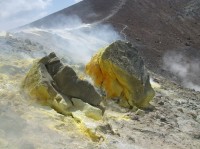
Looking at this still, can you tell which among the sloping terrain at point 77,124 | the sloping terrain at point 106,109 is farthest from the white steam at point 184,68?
the sloping terrain at point 77,124

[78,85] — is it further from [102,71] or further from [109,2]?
[109,2]

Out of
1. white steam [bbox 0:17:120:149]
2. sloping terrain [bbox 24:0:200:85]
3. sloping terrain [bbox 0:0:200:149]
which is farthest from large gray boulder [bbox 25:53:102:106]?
sloping terrain [bbox 24:0:200:85]

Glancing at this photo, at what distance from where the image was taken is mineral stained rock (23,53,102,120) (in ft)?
35.9

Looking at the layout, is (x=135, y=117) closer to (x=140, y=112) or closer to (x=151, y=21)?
(x=140, y=112)

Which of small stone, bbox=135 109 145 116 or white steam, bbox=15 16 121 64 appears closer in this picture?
small stone, bbox=135 109 145 116

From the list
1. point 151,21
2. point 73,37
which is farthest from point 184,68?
point 151,21

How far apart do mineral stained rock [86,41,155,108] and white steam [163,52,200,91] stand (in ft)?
39.0

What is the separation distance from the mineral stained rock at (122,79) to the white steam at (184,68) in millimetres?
11901

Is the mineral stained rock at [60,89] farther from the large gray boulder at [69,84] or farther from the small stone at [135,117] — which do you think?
the small stone at [135,117]

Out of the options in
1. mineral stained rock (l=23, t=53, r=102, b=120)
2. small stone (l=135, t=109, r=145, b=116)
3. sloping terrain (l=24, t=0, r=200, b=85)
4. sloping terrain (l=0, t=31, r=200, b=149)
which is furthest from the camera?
sloping terrain (l=24, t=0, r=200, b=85)

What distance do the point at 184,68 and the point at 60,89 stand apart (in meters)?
19.0

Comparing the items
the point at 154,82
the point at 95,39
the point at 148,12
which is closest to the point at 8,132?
the point at 154,82

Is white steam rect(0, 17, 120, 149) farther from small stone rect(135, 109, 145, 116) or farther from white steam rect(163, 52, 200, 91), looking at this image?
white steam rect(163, 52, 200, 91)

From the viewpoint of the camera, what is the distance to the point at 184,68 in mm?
29312
